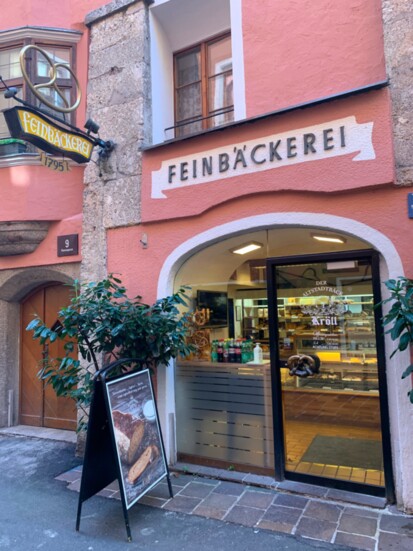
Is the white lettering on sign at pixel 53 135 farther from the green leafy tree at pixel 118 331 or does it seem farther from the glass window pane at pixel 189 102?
the green leafy tree at pixel 118 331

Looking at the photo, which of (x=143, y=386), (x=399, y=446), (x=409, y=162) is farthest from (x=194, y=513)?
(x=409, y=162)

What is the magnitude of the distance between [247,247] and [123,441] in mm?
2536

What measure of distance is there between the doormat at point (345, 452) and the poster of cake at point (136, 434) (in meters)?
1.63

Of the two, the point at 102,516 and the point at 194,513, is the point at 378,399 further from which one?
the point at 102,516

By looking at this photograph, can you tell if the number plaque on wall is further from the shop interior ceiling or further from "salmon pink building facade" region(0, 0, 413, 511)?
the shop interior ceiling

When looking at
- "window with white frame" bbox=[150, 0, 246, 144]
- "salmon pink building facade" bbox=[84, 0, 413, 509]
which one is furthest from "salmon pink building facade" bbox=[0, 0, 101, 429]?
"window with white frame" bbox=[150, 0, 246, 144]

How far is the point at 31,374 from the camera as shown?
6844mm

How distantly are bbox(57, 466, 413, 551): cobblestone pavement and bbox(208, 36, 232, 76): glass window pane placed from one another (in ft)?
17.2

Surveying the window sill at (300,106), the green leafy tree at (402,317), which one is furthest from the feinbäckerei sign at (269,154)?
the green leafy tree at (402,317)

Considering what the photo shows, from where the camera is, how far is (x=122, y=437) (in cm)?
351

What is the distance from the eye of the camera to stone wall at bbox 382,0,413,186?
380 centimetres

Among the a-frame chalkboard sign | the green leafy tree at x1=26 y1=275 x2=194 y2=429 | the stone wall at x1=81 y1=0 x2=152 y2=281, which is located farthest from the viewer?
the stone wall at x1=81 y1=0 x2=152 y2=281

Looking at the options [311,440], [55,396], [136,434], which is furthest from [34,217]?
[311,440]

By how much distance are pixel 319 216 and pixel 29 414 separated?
5746 millimetres
